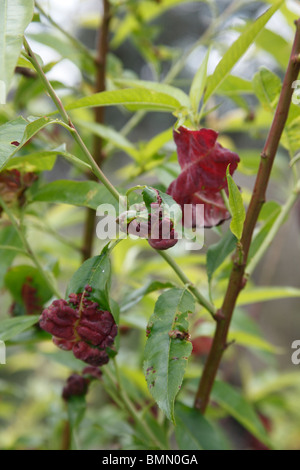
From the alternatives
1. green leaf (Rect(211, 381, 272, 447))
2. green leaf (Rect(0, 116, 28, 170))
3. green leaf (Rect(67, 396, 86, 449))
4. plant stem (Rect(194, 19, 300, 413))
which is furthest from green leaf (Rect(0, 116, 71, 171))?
green leaf (Rect(211, 381, 272, 447))

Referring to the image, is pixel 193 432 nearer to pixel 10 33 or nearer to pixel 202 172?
pixel 202 172

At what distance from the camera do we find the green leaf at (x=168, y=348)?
0.41m

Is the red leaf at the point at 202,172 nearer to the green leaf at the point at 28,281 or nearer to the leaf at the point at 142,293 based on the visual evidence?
the leaf at the point at 142,293

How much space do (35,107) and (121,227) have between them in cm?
95

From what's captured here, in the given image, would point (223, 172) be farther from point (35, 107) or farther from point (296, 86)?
point (35, 107)

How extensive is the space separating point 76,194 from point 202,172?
0.16 metres

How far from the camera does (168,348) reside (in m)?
0.43

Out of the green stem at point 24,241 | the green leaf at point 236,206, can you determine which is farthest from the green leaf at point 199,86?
the green stem at point 24,241

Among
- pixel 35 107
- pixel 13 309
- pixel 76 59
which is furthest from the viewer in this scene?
pixel 35 107

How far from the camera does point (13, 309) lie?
2.32ft

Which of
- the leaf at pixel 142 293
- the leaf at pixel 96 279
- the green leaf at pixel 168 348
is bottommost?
the green leaf at pixel 168 348

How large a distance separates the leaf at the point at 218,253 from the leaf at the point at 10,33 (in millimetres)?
323

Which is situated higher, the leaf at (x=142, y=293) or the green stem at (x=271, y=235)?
the green stem at (x=271, y=235)

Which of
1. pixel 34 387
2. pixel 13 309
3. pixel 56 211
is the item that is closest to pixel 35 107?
pixel 56 211
